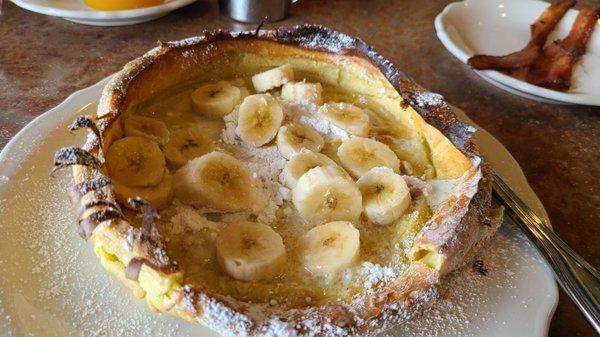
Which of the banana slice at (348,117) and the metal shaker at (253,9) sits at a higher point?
the banana slice at (348,117)

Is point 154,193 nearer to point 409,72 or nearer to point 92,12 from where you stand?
point 92,12

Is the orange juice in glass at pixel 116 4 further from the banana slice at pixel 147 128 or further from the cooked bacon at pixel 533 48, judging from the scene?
the cooked bacon at pixel 533 48

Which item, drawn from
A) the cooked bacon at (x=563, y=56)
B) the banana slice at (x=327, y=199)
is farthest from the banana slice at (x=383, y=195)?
the cooked bacon at (x=563, y=56)

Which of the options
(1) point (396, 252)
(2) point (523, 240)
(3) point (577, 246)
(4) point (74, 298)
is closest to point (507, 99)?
(3) point (577, 246)

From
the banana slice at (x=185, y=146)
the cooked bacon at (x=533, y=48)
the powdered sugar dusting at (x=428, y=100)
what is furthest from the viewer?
the cooked bacon at (x=533, y=48)

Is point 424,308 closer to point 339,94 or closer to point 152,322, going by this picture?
point 152,322

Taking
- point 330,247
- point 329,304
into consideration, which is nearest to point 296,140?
point 330,247
